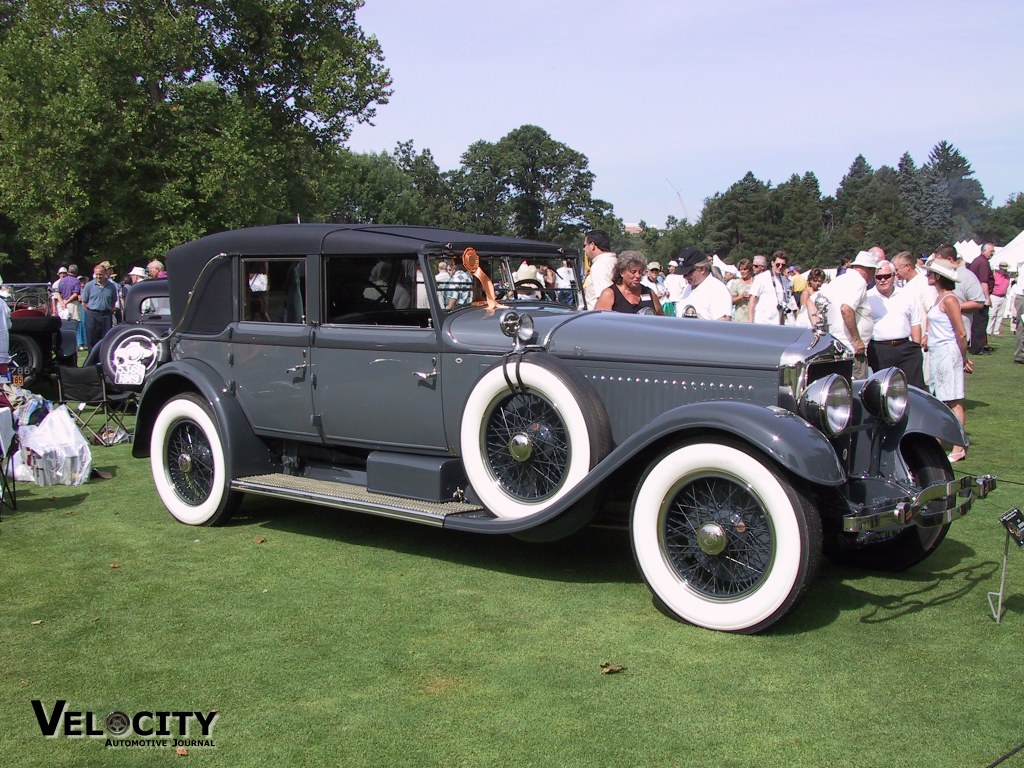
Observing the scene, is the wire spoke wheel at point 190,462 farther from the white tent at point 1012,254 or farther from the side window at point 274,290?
the white tent at point 1012,254

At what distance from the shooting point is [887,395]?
475 cm

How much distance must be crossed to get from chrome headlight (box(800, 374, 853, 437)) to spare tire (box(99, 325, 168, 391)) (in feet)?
25.0

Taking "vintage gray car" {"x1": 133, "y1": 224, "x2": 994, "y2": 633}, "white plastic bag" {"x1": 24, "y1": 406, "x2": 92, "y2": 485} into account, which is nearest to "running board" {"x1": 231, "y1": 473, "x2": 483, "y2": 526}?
"vintage gray car" {"x1": 133, "y1": 224, "x2": 994, "y2": 633}

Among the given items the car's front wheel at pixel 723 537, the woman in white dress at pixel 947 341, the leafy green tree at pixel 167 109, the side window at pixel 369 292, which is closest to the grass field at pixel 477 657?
the car's front wheel at pixel 723 537

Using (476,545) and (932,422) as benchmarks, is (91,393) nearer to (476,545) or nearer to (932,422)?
(476,545)

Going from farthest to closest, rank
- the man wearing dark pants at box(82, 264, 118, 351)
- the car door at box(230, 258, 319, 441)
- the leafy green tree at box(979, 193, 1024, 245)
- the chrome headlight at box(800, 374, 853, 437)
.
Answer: the leafy green tree at box(979, 193, 1024, 245), the man wearing dark pants at box(82, 264, 118, 351), the car door at box(230, 258, 319, 441), the chrome headlight at box(800, 374, 853, 437)

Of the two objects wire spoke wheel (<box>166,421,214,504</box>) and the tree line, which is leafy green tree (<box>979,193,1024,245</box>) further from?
wire spoke wheel (<box>166,421,214,504</box>)

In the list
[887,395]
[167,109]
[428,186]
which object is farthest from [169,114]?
[428,186]

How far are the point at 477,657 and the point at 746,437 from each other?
1.46 metres

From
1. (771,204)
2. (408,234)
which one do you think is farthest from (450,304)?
(771,204)

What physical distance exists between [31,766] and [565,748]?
5.82 ft

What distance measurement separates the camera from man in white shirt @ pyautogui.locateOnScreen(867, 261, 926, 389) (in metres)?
7.90

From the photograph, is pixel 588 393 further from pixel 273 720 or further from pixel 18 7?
pixel 18 7

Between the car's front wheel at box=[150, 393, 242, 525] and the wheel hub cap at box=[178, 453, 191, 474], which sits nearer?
the car's front wheel at box=[150, 393, 242, 525]
